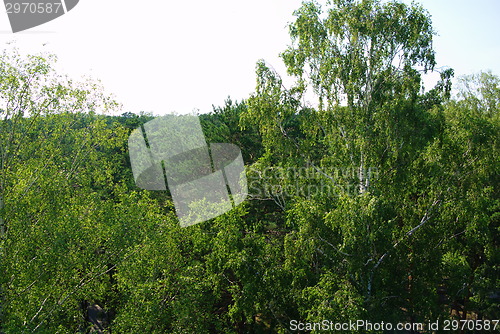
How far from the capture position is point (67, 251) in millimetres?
10633

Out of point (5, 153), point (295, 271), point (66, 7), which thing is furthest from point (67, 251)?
point (66, 7)

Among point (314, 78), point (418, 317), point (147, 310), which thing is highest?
point (314, 78)

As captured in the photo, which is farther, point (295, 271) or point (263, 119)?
point (263, 119)

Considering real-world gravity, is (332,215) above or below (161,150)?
below

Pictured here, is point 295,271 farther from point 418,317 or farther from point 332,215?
point 418,317

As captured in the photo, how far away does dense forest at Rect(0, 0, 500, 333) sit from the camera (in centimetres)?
1039

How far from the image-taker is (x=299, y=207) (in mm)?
10984

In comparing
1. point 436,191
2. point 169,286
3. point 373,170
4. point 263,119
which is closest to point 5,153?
point 169,286

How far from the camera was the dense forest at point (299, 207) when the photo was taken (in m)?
10.4

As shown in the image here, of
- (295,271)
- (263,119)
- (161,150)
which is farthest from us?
(161,150)

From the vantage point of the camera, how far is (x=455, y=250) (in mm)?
13289

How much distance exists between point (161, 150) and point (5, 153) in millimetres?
11630

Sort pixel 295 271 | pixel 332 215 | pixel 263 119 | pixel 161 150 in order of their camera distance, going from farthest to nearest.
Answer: pixel 161 150 → pixel 263 119 → pixel 295 271 → pixel 332 215

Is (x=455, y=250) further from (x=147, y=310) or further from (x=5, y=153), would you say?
→ (x=5, y=153)
